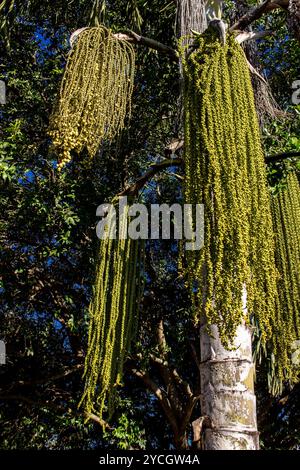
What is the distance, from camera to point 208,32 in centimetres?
307

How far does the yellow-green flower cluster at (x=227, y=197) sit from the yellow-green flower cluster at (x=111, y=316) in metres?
0.75

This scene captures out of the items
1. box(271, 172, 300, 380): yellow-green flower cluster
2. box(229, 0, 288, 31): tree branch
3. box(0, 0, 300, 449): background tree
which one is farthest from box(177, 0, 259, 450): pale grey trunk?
box(0, 0, 300, 449): background tree

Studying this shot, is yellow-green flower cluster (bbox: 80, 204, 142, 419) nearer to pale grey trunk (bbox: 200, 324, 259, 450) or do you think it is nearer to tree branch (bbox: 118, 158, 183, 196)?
tree branch (bbox: 118, 158, 183, 196)

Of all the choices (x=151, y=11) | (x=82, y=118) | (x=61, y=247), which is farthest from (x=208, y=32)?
(x=151, y=11)

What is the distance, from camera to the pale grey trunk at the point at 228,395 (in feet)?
8.52

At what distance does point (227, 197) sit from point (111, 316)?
1.17 m

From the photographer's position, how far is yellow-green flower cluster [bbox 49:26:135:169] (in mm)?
3043

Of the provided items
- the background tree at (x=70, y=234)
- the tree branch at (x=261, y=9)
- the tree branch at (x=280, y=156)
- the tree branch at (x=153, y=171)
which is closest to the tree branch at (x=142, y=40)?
the tree branch at (x=261, y=9)

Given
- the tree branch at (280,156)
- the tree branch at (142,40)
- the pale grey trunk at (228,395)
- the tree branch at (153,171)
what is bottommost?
the pale grey trunk at (228,395)

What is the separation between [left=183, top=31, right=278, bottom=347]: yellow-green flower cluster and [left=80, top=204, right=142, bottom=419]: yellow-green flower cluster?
29.6 inches

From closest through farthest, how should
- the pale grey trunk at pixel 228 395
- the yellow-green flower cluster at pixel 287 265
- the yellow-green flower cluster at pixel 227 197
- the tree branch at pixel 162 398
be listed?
1. the yellow-green flower cluster at pixel 227 197
2. the pale grey trunk at pixel 228 395
3. the yellow-green flower cluster at pixel 287 265
4. the tree branch at pixel 162 398

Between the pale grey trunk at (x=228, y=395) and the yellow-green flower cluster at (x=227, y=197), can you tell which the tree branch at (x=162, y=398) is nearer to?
the pale grey trunk at (x=228, y=395)

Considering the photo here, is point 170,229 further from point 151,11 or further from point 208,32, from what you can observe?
point 208,32

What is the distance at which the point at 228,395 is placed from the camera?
2.66m
